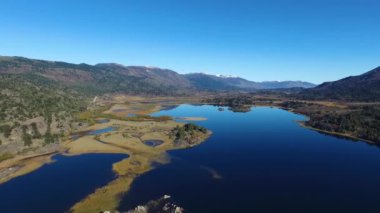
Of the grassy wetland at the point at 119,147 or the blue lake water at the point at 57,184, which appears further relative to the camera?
the grassy wetland at the point at 119,147

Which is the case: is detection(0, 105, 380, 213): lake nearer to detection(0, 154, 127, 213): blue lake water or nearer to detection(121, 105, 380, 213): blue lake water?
detection(0, 154, 127, 213): blue lake water

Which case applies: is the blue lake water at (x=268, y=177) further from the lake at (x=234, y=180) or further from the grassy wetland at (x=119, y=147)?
the grassy wetland at (x=119, y=147)

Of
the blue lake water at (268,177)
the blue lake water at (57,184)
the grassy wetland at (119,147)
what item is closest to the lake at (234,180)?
the blue lake water at (57,184)

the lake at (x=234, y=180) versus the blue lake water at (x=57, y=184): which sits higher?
the lake at (x=234, y=180)

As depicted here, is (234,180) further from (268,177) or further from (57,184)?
(57,184)

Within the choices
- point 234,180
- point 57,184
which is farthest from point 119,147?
point 234,180

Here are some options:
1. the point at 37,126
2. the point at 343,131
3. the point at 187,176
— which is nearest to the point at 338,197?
the point at 187,176

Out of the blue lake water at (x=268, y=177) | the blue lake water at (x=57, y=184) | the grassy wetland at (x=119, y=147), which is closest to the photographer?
the blue lake water at (x=57, y=184)

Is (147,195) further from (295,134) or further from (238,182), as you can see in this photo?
(295,134)

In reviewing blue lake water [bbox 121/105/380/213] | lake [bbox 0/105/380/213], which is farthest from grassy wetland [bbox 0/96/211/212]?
blue lake water [bbox 121/105/380/213]
